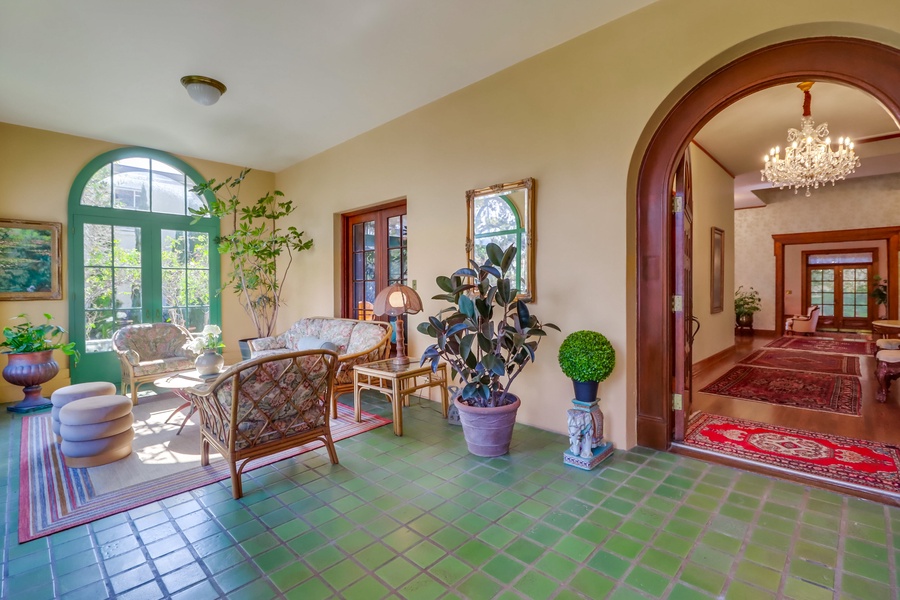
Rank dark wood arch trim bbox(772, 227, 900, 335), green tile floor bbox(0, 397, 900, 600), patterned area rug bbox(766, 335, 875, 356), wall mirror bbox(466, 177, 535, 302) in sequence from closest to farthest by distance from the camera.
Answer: green tile floor bbox(0, 397, 900, 600) < wall mirror bbox(466, 177, 535, 302) < patterned area rug bbox(766, 335, 875, 356) < dark wood arch trim bbox(772, 227, 900, 335)

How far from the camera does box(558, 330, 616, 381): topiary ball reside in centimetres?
294

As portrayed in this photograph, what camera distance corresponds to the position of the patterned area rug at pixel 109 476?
8.03 ft

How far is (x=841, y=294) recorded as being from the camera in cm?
1166

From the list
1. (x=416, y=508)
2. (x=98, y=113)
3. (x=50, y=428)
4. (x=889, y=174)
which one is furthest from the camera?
(x=889, y=174)

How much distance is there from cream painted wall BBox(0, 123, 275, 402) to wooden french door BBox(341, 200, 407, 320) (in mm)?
3343

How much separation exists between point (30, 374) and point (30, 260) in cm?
145

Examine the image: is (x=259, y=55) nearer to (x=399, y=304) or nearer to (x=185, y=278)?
(x=399, y=304)

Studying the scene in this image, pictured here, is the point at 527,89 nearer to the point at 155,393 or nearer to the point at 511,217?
the point at 511,217

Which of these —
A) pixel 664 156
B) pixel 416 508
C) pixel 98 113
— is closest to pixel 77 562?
pixel 416 508

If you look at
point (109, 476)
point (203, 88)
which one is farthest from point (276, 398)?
point (203, 88)

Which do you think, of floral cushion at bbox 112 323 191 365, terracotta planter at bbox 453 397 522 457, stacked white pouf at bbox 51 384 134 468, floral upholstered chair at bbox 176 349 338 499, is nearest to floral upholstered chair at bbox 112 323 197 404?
floral cushion at bbox 112 323 191 365

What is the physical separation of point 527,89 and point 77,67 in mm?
3916

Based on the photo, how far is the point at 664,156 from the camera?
3113mm

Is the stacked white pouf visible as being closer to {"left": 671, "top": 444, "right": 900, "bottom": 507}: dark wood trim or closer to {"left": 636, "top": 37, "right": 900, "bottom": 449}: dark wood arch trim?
{"left": 636, "top": 37, "right": 900, "bottom": 449}: dark wood arch trim
